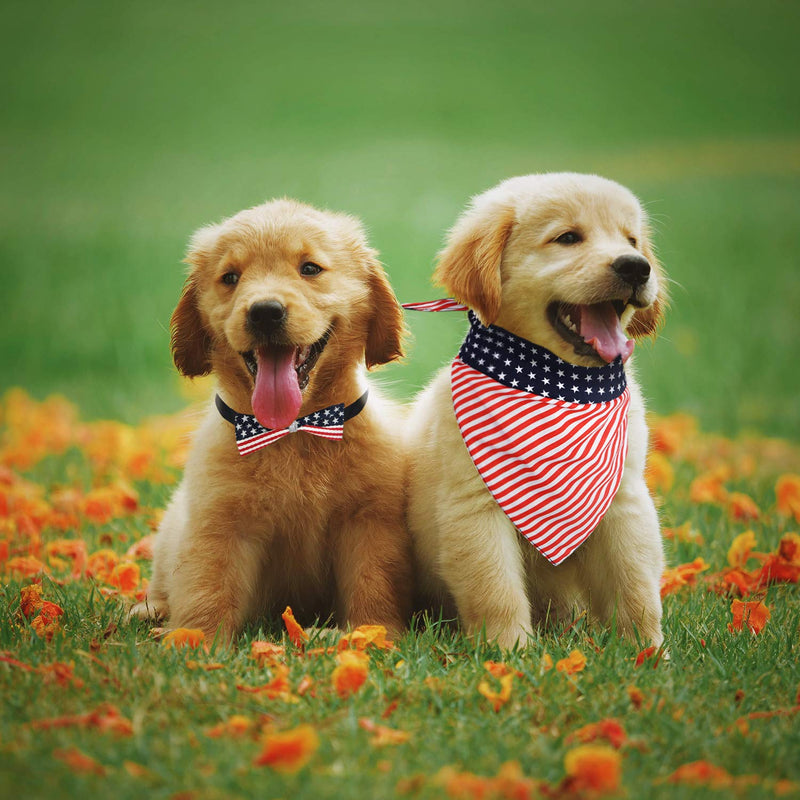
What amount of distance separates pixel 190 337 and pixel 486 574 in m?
1.29

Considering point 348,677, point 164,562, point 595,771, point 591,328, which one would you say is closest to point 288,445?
point 164,562

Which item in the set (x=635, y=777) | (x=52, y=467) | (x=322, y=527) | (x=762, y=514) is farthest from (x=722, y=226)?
(x=635, y=777)

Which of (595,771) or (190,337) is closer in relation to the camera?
(595,771)

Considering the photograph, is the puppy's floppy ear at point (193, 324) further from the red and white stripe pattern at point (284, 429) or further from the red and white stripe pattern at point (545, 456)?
the red and white stripe pattern at point (545, 456)

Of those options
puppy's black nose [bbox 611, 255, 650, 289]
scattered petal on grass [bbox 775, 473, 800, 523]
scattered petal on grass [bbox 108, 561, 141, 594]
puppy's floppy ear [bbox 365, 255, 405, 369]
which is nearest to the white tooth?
puppy's black nose [bbox 611, 255, 650, 289]

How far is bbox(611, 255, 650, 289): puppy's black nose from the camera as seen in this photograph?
113 inches

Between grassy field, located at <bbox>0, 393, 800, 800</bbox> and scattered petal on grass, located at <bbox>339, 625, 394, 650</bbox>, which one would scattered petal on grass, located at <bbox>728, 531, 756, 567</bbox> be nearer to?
grassy field, located at <bbox>0, 393, 800, 800</bbox>

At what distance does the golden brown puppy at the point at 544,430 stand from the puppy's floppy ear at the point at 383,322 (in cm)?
27

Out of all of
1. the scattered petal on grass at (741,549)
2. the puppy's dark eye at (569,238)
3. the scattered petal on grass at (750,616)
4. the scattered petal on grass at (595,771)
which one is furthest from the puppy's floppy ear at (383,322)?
the scattered petal on grass at (595,771)

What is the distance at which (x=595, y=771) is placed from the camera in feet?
6.48

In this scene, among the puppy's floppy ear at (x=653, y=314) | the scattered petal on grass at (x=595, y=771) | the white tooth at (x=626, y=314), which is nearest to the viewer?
the scattered petal on grass at (x=595, y=771)

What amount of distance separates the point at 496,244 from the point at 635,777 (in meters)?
1.59

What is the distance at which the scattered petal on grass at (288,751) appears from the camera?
200cm

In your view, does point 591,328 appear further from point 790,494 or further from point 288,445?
point 790,494
